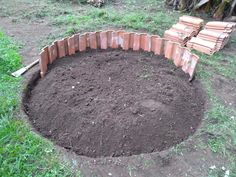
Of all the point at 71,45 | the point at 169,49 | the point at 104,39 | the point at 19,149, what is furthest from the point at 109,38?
the point at 19,149

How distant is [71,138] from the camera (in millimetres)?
3564

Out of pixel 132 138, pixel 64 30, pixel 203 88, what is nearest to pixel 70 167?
pixel 132 138

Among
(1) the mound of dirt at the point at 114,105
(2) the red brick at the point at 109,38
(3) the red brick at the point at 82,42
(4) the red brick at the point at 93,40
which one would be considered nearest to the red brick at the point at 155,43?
(1) the mound of dirt at the point at 114,105

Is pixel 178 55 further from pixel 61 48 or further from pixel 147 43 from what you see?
pixel 61 48

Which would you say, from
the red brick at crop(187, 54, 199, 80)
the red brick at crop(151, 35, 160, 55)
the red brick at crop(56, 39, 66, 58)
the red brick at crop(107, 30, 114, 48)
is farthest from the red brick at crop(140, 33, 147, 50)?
the red brick at crop(56, 39, 66, 58)

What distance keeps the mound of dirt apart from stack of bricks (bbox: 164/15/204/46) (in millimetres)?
677

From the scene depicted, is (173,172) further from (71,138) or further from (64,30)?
(64,30)

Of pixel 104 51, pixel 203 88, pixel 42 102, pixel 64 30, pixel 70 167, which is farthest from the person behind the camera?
pixel 64 30

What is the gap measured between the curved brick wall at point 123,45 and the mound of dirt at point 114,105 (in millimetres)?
138

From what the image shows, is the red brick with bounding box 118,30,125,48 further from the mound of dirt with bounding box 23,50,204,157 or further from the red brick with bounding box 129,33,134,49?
the mound of dirt with bounding box 23,50,204,157

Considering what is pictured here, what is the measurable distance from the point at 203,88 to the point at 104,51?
1724mm

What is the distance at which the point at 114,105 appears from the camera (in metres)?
3.90

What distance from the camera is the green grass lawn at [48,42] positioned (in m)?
3.24

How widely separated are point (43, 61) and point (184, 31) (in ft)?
8.29
